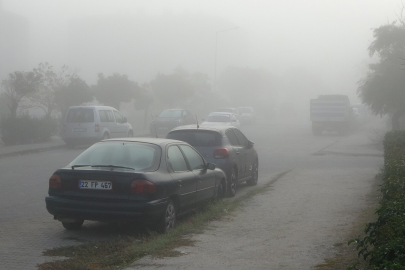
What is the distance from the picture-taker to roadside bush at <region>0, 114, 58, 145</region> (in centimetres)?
2550

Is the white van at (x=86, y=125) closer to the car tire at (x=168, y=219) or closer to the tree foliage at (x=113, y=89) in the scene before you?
the tree foliage at (x=113, y=89)

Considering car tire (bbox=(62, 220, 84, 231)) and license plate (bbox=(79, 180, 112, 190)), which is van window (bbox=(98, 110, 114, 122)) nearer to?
car tire (bbox=(62, 220, 84, 231))

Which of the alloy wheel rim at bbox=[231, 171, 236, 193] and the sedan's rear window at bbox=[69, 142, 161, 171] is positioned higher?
the sedan's rear window at bbox=[69, 142, 161, 171]

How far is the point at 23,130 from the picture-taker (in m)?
25.7

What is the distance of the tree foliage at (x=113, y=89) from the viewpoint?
1480 inches

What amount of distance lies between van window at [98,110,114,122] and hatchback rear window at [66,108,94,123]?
458 millimetres

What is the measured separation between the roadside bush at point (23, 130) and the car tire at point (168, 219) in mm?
19639

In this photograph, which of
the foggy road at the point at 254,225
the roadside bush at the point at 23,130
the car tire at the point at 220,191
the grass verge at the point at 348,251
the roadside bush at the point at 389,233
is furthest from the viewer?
the roadside bush at the point at 23,130

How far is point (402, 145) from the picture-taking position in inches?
425

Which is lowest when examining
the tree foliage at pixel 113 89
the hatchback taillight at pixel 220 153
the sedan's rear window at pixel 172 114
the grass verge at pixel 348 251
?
the grass verge at pixel 348 251

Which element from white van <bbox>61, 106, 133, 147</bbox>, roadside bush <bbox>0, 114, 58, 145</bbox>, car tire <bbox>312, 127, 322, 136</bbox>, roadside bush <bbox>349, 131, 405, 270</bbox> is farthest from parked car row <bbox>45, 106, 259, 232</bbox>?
car tire <bbox>312, 127, 322, 136</bbox>

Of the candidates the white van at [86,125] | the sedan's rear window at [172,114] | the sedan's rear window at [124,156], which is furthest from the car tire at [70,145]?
the sedan's rear window at [124,156]

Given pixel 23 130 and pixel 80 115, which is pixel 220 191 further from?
pixel 23 130

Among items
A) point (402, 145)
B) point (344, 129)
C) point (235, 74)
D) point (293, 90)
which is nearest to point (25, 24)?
point (235, 74)
